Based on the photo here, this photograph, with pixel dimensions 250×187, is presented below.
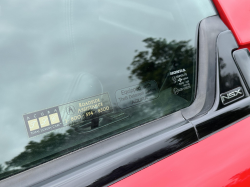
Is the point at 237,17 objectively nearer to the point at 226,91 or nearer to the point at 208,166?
the point at 226,91

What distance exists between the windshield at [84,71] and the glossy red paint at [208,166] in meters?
0.20

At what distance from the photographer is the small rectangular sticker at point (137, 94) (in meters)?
1.04

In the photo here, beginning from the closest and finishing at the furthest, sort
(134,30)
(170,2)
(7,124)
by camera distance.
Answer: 1. (7,124)
2. (134,30)
3. (170,2)

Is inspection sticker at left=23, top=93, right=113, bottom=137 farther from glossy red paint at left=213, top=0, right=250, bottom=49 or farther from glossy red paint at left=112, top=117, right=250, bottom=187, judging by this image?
glossy red paint at left=213, top=0, right=250, bottom=49

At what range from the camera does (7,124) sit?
2.79 feet

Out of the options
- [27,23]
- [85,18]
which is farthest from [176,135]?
[27,23]

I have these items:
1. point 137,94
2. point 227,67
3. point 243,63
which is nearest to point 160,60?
point 137,94

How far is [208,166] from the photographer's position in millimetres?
981

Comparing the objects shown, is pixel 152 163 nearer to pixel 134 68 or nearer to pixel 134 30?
pixel 134 68

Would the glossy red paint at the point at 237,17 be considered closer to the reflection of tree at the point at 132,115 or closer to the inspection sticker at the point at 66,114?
the reflection of tree at the point at 132,115

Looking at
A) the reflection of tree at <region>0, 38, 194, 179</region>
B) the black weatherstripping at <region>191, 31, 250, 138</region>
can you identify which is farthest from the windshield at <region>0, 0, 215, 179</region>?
the black weatherstripping at <region>191, 31, 250, 138</region>

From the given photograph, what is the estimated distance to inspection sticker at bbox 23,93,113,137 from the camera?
2.88ft

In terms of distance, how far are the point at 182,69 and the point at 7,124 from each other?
2.66 feet

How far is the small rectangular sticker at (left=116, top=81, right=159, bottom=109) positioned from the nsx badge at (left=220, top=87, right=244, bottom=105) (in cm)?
34
